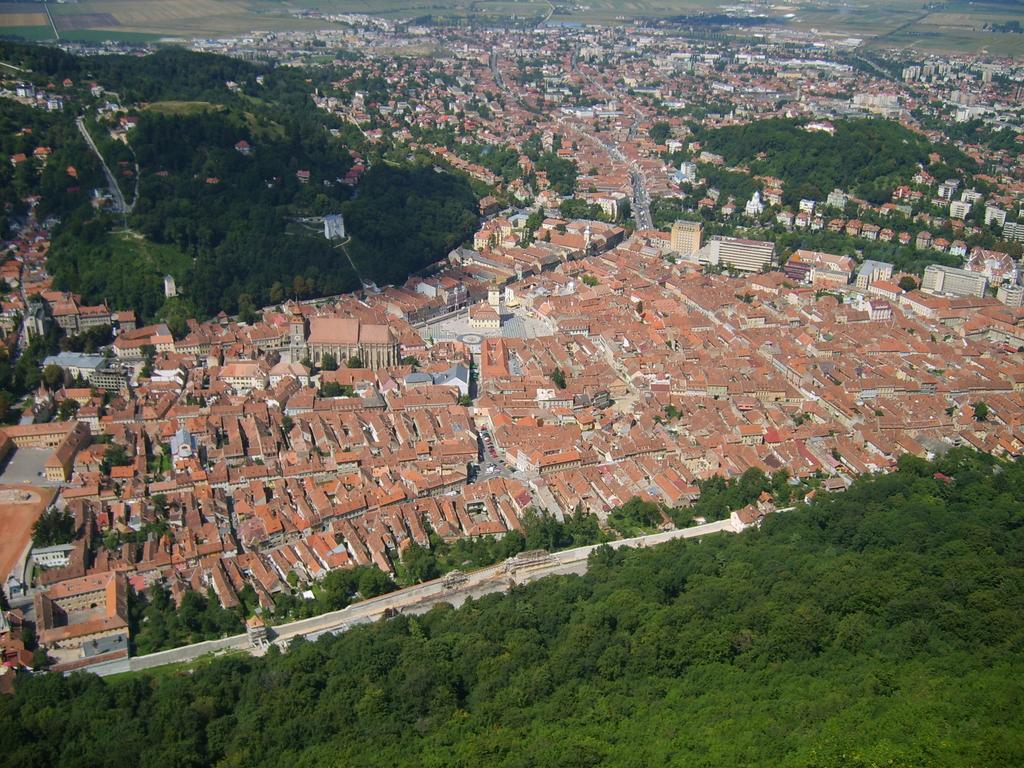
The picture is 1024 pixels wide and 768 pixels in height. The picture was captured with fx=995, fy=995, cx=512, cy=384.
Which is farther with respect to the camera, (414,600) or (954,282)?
(954,282)

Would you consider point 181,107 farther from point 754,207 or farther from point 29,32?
point 754,207

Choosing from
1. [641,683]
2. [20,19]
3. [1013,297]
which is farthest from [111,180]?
[1013,297]

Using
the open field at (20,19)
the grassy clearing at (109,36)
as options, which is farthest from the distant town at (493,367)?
the grassy clearing at (109,36)

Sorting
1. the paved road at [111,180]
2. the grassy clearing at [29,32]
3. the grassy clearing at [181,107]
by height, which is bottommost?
the paved road at [111,180]

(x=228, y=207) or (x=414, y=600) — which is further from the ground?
(x=228, y=207)

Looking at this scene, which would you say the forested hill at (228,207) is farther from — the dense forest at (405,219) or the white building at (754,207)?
the white building at (754,207)

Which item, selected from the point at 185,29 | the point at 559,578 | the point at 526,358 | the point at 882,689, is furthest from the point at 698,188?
the point at 185,29

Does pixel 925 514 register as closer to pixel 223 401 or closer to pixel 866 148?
pixel 223 401
